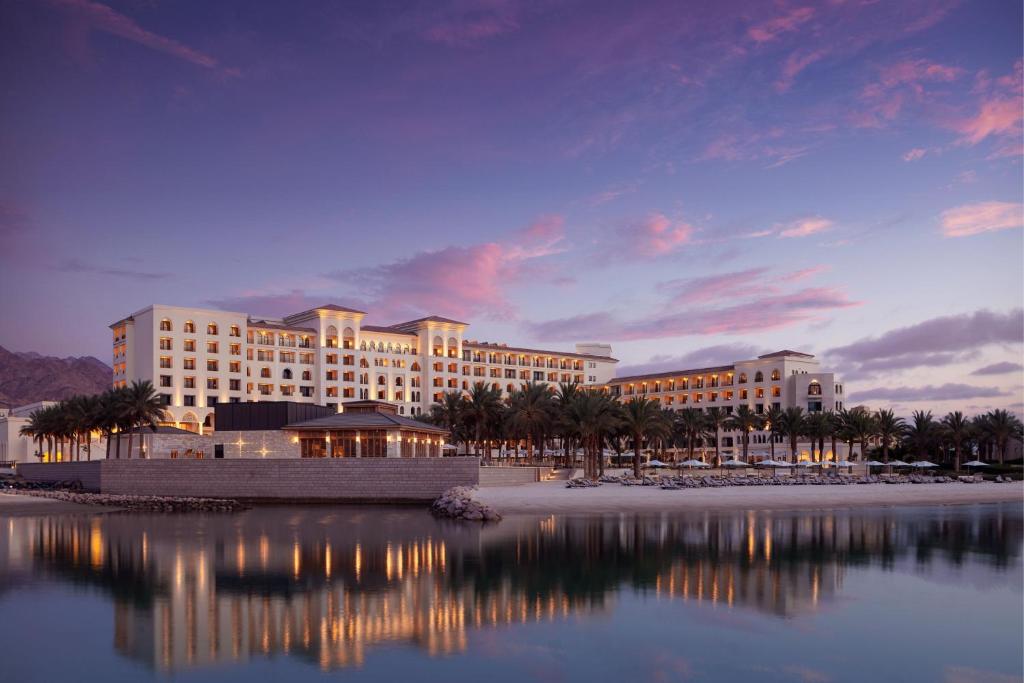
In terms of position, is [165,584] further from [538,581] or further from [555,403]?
[555,403]

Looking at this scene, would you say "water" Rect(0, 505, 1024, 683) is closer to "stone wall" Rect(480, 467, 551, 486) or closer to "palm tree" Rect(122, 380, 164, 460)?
"stone wall" Rect(480, 467, 551, 486)

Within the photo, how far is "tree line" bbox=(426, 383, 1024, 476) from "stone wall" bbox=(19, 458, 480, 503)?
14.9 metres

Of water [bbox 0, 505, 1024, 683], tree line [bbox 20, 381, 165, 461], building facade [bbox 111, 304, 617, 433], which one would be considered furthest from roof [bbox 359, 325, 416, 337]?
water [bbox 0, 505, 1024, 683]

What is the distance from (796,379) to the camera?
5433 inches

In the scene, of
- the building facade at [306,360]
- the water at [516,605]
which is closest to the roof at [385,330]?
the building facade at [306,360]

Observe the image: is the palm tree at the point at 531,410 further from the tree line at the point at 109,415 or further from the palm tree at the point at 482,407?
the tree line at the point at 109,415

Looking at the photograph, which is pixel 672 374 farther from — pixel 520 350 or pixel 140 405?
pixel 140 405

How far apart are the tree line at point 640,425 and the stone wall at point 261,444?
1933cm

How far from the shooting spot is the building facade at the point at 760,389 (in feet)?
447

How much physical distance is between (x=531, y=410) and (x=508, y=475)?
1286 cm

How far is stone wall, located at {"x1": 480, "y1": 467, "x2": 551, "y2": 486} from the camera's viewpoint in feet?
218

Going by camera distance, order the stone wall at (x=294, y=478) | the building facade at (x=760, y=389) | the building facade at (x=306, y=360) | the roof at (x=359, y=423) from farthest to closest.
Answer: the building facade at (x=760, y=389), the building facade at (x=306, y=360), the roof at (x=359, y=423), the stone wall at (x=294, y=478)

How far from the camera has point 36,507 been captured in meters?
66.4

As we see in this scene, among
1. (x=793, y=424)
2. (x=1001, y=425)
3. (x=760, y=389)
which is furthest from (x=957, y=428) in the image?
(x=760, y=389)
